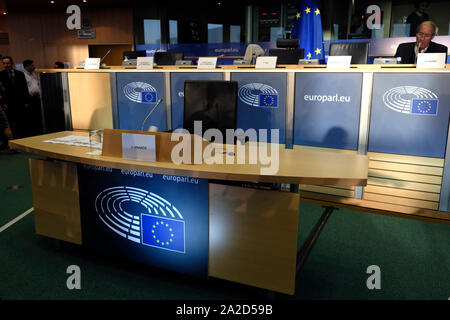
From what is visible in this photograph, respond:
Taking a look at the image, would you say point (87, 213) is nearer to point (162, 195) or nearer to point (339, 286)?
point (162, 195)

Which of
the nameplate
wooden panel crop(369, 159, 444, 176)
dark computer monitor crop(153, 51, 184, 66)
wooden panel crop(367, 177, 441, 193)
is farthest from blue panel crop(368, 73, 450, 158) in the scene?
dark computer monitor crop(153, 51, 184, 66)

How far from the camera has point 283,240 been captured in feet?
5.95

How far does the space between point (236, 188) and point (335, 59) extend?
2.10 meters

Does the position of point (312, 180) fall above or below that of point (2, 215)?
above

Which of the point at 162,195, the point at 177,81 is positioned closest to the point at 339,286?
the point at 162,195

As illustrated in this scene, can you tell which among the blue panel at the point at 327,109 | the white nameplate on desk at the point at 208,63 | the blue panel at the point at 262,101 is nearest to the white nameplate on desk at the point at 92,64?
the white nameplate on desk at the point at 208,63

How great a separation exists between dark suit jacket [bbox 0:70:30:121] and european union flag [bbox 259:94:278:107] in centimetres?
414

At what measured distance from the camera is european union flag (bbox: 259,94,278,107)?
3664 mm

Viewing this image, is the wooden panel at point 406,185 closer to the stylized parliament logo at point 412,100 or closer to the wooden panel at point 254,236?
the stylized parliament logo at point 412,100

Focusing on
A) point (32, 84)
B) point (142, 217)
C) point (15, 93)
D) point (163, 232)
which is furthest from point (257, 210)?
point (32, 84)

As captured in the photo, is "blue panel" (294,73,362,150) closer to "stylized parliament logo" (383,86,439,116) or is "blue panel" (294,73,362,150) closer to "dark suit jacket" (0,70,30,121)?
"stylized parliament logo" (383,86,439,116)

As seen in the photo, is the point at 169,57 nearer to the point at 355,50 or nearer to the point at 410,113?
the point at 355,50

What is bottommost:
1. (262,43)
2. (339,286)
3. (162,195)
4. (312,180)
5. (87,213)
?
(339,286)

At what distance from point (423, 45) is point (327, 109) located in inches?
63.1
